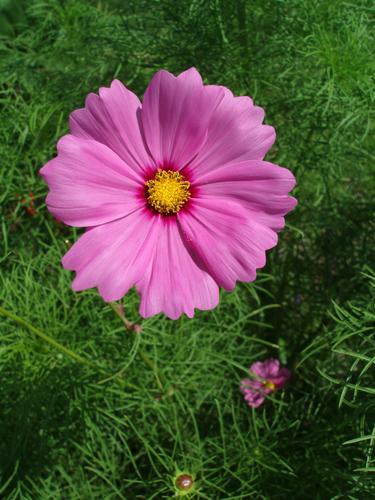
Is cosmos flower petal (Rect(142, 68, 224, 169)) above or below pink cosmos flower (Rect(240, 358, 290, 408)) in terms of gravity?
above

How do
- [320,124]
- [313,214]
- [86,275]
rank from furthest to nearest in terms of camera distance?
1. [313,214]
2. [320,124]
3. [86,275]

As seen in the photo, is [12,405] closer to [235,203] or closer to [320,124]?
[235,203]

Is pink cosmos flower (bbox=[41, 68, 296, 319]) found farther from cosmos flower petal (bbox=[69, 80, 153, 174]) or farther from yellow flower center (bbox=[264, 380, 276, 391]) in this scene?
yellow flower center (bbox=[264, 380, 276, 391])

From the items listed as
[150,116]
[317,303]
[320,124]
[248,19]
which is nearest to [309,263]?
[317,303]

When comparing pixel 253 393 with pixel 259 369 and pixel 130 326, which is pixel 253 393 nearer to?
pixel 259 369

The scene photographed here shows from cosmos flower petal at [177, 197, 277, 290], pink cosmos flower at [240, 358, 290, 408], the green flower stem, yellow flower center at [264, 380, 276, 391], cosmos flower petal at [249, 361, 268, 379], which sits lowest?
cosmos flower petal at [249, 361, 268, 379]

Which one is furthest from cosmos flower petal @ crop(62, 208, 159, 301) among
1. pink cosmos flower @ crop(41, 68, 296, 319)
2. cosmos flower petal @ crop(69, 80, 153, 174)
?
cosmos flower petal @ crop(69, 80, 153, 174)

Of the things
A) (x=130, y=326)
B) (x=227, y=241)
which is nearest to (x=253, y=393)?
(x=130, y=326)
